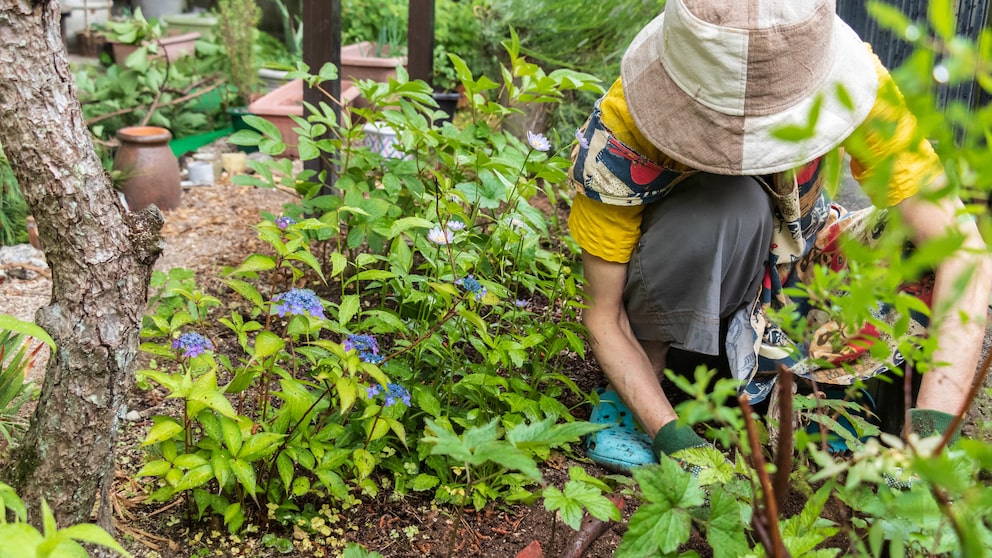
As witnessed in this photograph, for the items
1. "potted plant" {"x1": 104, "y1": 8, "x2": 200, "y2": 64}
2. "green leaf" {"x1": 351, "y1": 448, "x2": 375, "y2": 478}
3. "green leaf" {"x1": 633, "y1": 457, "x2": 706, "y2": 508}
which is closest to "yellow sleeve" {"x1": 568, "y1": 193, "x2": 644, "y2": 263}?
"green leaf" {"x1": 351, "y1": 448, "x2": 375, "y2": 478}

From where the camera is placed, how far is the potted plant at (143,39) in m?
4.27

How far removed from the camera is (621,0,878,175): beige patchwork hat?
1452 millimetres

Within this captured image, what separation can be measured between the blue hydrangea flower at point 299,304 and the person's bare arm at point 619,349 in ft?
2.08

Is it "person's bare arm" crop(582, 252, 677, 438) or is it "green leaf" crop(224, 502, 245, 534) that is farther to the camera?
"person's bare arm" crop(582, 252, 677, 438)

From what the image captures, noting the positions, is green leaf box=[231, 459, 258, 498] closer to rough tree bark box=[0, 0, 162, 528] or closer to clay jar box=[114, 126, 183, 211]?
rough tree bark box=[0, 0, 162, 528]

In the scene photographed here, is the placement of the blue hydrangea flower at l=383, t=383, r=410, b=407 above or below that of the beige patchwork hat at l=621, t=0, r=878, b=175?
below

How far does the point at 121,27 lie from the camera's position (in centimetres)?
457

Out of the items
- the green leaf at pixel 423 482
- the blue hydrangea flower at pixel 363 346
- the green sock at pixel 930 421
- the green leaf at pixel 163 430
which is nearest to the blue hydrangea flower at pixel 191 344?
the green leaf at pixel 163 430

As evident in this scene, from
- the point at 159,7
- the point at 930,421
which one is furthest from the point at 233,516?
the point at 159,7

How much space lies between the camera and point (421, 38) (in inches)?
132

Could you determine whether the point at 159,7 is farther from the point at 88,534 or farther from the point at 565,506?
the point at 88,534

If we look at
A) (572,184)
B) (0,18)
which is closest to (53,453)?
(0,18)

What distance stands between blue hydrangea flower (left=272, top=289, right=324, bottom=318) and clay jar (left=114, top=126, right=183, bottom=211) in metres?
2.06

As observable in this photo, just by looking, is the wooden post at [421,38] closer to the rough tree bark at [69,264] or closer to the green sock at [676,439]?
the green sock at [676,439]
